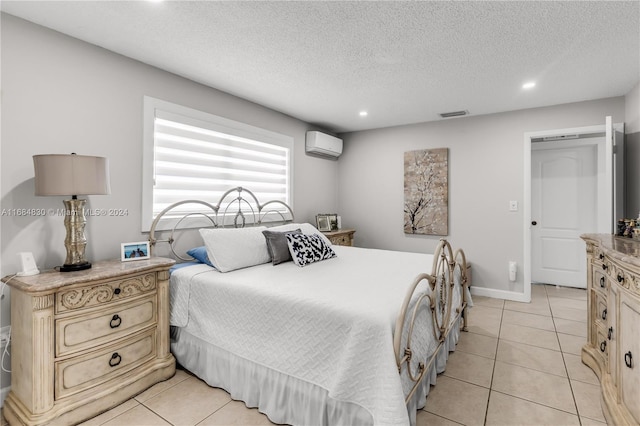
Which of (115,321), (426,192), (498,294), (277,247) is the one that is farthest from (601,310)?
(115,321)

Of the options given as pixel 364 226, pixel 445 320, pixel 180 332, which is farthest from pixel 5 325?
pixel 364 226

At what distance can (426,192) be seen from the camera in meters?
4.56

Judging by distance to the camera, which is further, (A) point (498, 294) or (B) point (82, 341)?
(A) point (498, 294)

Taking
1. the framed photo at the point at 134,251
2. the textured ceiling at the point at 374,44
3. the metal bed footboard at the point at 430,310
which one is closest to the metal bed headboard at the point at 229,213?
the framed photo at the point at 134,251

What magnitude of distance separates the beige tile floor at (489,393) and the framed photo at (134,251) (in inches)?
36.1

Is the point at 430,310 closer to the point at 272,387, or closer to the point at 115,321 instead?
the point at 272,387

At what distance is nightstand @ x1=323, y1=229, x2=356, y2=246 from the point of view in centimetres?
430

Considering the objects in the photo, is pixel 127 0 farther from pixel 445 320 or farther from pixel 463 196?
pixel 463 196

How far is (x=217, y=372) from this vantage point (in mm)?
2158

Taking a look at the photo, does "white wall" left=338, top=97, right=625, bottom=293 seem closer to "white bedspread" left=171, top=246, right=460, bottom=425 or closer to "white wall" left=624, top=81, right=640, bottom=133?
"white wall" left=624, top=81, right=640, bottom=133

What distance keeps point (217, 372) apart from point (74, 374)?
800mm

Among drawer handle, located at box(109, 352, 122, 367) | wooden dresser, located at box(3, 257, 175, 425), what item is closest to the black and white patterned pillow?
wooden dresser, located at box(3, 257, 175, 425)

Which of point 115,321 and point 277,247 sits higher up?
point 277,247

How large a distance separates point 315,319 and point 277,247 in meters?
1.13
